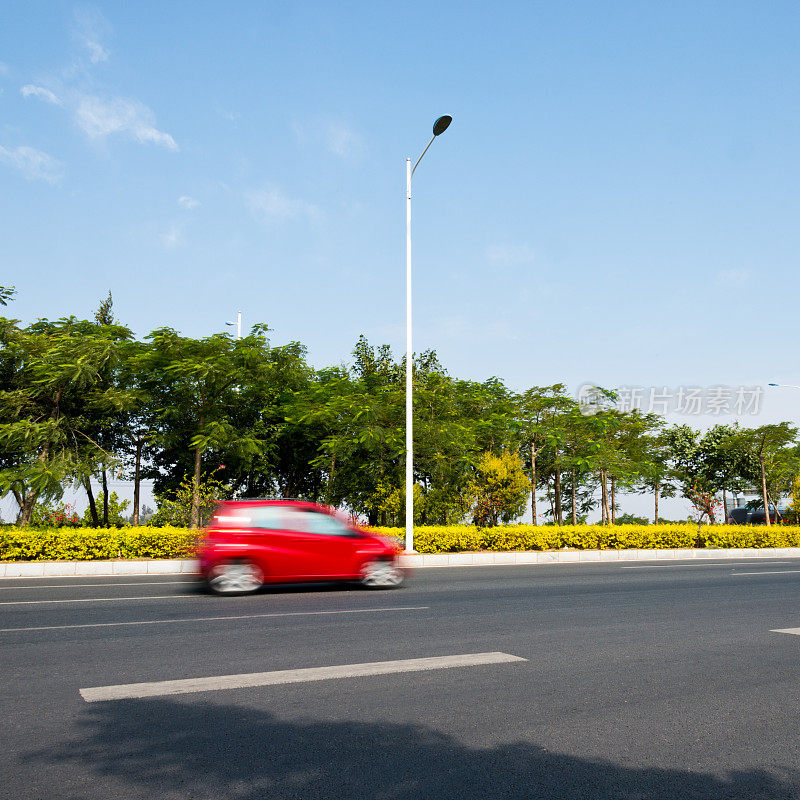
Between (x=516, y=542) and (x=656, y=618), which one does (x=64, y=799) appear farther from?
(x=516, y=542)

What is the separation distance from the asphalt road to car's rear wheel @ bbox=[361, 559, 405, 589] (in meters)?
2.77

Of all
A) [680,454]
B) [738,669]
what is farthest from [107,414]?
[680,454]

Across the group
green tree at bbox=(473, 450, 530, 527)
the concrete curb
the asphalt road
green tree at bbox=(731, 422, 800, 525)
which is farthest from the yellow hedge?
green tree at bbox=(731, 422, 800, 525)

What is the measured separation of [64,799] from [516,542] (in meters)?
20.1

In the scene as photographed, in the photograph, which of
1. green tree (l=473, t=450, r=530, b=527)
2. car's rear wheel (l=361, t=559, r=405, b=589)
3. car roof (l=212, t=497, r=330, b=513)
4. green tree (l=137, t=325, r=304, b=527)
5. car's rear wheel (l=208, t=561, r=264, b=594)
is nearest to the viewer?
car's rear wheel (l=208, t=561, r=264, b=594)

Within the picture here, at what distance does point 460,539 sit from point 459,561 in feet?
8.35

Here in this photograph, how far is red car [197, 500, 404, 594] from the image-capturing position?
10.9m

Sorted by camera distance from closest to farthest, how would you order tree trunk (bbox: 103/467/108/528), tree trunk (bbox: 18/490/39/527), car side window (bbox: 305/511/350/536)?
car side window (bbox: 305/511/350/536), tree trunk (bbox: 18/490/39/527), tree trunk (bbox: 103/467/108/528)

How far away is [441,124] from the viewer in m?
19.4

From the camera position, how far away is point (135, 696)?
4.68 m

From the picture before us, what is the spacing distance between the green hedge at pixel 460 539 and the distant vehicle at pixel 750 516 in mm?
16994

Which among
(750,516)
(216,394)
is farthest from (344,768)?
(750,516)

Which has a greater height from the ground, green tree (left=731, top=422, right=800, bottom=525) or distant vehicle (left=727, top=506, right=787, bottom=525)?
green tree (left=731, top=422, right=800, bottom=525)

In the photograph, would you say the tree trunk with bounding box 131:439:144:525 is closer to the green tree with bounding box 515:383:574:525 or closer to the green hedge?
the green hedge
